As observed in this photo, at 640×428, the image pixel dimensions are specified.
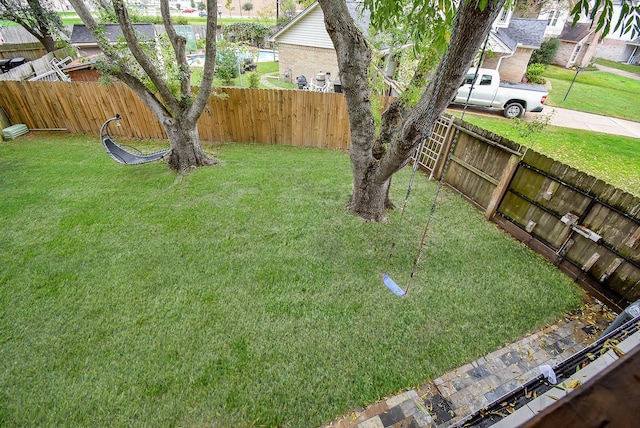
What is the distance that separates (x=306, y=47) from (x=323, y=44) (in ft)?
3.47

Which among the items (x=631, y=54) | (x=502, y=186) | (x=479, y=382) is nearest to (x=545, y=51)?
(x=631, y=54)

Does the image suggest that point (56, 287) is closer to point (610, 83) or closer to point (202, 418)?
point (202, 418)

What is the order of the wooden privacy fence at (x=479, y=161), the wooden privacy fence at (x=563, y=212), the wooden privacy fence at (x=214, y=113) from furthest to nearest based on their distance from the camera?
1. the wooden privacy fence at (x=214, y=113)
2. the wooden privacy fence at (x=479, y=161)
3. the wooden privacy fence at (x=563, y=212)

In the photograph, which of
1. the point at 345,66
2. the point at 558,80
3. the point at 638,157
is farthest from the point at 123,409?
the point at 558,80

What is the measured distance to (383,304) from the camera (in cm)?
354

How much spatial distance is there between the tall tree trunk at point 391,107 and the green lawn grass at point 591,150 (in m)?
3.78

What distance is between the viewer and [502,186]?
193 inches

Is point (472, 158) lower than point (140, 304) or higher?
higher

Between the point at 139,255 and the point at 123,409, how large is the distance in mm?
2191

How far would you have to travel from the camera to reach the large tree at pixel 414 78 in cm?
224

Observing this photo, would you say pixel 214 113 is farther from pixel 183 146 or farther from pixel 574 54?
pixel 574 54

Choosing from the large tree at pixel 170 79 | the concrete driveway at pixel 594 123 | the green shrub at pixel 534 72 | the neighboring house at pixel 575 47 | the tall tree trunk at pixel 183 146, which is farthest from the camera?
the neighboring house at pixel 575 47

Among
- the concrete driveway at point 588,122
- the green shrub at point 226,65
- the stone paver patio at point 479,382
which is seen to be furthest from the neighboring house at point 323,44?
the stone paver patio at point 479,382

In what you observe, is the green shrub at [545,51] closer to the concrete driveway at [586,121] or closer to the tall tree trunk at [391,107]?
the concrete driveway at [586,121]
